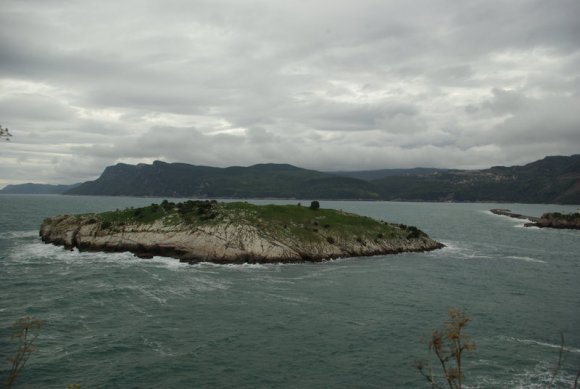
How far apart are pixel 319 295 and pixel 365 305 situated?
6712mm

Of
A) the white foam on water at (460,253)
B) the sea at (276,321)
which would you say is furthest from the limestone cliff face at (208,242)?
the white foam on water at (460,253)

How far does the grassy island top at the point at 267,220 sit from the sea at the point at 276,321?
12423 mm

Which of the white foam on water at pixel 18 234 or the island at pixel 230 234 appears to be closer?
the island at pixel 230 234

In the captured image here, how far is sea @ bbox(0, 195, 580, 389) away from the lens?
31973mm

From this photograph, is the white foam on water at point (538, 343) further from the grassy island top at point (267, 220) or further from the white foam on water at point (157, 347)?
the grassy island top at point (267, 220)

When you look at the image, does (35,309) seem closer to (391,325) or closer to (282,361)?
(282,361)

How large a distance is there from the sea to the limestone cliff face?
4.51m

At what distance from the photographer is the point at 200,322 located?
43219 mm

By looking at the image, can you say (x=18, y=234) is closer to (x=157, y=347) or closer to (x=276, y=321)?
(x=157, y=347)

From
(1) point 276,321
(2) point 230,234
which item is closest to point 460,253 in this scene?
(2) point 230,234

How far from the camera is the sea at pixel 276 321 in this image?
31973 mm

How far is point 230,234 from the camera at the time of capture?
83.3m

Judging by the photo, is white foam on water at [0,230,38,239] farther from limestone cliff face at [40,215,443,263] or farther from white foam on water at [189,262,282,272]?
white foam on water at [189,262,282,272]

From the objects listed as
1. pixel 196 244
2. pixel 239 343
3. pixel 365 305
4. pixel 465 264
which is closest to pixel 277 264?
pixel 196 244
